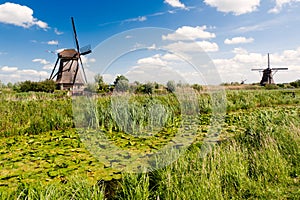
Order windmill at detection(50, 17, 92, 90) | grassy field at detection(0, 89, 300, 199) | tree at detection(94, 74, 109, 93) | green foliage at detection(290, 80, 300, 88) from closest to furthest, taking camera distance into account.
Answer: grassy field at detection(0, 89, 300, 199) → tree at detection(94, 74, 109, 93) → windmill at detection(50, 17, 92, 90) → green foliage at detection(290, 80, 300, 88)

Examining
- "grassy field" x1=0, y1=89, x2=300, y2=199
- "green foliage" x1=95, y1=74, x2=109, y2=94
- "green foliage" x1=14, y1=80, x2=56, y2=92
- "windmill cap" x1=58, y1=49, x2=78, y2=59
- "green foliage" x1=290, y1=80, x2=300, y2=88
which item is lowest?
"grassy field" x1=0, y1=89, x2=300, y2=199

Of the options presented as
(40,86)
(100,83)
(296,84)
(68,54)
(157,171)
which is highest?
(68,54)

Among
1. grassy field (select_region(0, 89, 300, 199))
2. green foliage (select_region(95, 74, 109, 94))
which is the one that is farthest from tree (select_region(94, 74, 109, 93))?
grassy field (select_region(0, 89, 300, 199))

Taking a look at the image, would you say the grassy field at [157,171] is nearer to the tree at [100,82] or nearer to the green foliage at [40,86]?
the tree at [100,82]

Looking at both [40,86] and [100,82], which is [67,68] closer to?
[40,86]

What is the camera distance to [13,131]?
536 centimetres

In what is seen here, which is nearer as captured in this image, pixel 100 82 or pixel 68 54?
pixel 100 82

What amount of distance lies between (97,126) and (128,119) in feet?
2.64

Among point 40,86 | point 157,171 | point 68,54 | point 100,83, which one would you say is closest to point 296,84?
point 68,54

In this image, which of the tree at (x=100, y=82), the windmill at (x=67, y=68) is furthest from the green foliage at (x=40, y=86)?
the tree at (x=100, y=82)

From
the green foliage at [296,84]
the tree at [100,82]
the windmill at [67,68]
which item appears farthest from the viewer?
the green foliage at [296,84]

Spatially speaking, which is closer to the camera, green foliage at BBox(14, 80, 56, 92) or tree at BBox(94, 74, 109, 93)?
tree at BBox(94, 74, 109, 93)

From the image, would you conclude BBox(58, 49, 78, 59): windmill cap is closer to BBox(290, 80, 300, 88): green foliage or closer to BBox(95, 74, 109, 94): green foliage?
BBox(95, 74, 109, 94): green foliage

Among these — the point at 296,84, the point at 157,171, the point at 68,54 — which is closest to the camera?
the point at 157,171
